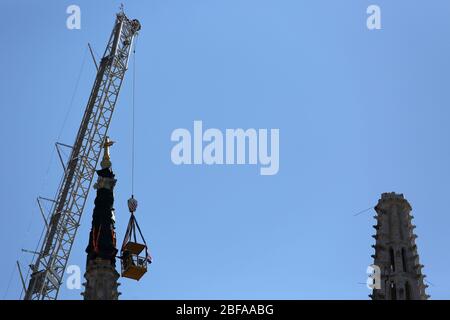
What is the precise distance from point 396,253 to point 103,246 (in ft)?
75.7

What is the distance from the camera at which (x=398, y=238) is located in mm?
84688

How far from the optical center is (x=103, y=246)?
8994cm

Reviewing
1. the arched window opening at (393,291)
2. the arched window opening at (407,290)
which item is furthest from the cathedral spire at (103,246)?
the arched window opening at (407,290)

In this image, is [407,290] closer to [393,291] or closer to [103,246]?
[393,291]

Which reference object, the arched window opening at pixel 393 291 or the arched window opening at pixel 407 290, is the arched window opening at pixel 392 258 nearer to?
the arched window opening at pixel 393 291

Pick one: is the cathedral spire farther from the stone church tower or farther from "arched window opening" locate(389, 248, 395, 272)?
"arched window opening" locate(389, 248, 395, 272)

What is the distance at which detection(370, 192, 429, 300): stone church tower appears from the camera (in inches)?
3184

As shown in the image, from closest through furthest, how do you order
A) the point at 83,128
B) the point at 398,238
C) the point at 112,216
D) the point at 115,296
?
the point at 115,296 → the point at 398,238 → the point at 112,216 → the point at 83,128
